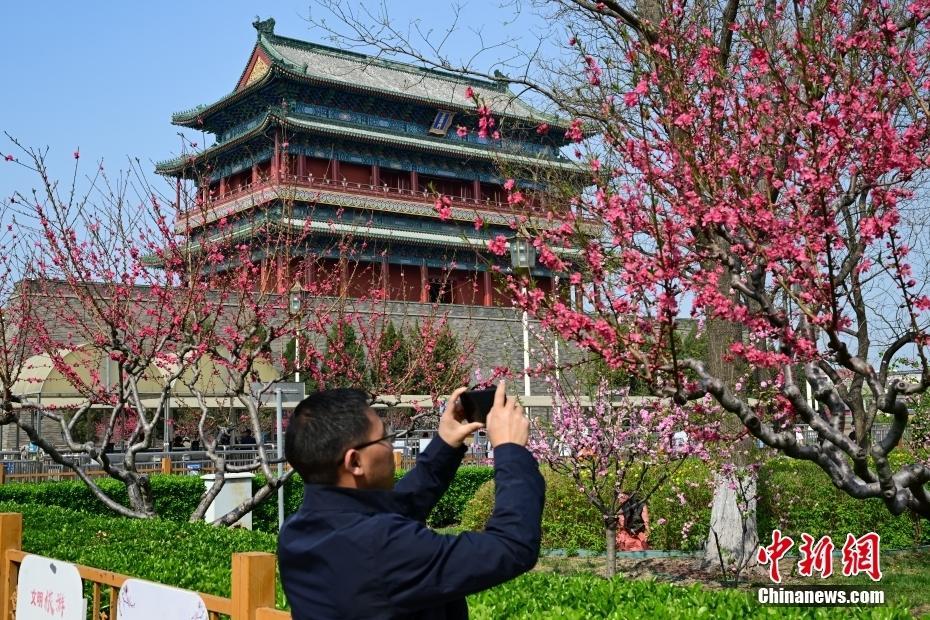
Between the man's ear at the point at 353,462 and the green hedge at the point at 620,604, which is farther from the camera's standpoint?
the green hedge at the point at 620,604

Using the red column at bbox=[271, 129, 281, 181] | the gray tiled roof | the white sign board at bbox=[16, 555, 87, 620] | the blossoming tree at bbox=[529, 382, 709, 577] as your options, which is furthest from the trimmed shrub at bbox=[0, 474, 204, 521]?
the gray tiled roof

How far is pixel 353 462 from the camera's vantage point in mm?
2297

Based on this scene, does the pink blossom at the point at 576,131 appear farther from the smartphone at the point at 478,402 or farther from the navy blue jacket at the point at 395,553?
the navy blue jacket at the point at 395,553

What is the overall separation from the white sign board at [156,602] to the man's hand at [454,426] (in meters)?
1.42

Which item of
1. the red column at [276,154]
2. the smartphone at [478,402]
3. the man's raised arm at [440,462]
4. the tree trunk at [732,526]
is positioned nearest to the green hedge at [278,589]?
the man's raised arm at [440,462]

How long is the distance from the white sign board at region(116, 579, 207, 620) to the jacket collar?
1480 millimetres

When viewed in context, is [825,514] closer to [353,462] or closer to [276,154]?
[353,462]

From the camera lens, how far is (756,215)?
5199 millimetres

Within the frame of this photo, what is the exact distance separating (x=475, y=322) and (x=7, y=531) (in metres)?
32.4

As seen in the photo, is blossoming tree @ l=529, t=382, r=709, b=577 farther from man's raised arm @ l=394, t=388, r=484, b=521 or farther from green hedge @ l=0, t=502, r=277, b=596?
man's raised arm @ l=394, t=388, r=484, b=521

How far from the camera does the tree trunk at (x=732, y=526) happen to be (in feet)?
34.7

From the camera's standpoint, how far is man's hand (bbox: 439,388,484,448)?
2619 mm

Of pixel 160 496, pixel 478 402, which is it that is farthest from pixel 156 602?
pixel 160 496

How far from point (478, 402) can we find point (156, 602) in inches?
79.1
